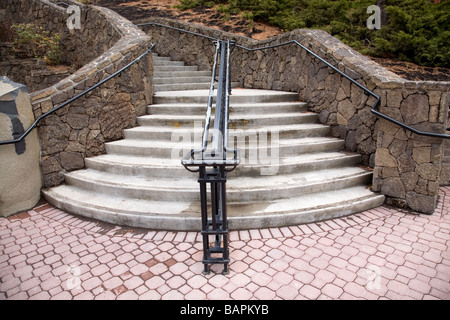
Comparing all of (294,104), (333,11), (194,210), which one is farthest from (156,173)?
(333,11)

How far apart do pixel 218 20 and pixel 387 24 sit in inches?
210

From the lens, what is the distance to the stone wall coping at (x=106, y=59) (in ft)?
12.3

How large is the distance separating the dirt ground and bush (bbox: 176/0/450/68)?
30 centimetres

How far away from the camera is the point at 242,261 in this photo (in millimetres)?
2498

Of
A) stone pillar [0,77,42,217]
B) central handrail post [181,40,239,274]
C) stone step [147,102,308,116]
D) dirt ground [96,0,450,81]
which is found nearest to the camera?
central handrail post [181,40,239,274]

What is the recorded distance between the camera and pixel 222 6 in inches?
417

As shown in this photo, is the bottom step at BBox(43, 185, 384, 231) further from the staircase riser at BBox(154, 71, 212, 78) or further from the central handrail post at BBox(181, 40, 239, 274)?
the staircase riser at BBox(154, 71, 212, 78)

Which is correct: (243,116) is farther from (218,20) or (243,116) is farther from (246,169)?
(218,20)

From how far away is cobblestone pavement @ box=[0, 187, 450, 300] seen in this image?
217 cm

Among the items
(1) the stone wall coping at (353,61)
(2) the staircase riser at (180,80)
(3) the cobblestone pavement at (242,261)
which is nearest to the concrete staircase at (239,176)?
(3) the cobblestone pavement at (242,261)

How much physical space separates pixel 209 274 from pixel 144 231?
982 millimetres

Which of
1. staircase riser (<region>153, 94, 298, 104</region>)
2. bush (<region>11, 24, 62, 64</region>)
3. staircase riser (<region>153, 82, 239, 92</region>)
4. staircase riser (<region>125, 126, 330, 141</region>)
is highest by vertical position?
bush (<region>11, 24, 62, 64</region>)

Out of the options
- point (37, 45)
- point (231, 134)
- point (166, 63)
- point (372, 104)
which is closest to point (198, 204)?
Result: point (231, 134)
